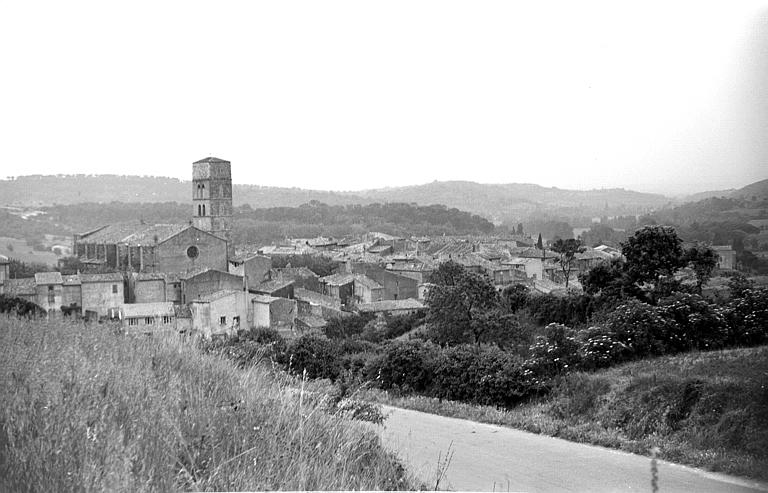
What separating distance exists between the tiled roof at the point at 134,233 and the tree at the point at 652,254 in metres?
9.38

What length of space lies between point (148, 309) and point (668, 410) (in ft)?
52.1

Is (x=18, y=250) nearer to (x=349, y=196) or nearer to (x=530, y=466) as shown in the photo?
(x=530, y=466)

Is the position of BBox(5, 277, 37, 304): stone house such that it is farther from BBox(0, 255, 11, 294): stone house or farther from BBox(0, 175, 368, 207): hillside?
BBox(0, 175, 368, 207): hillside

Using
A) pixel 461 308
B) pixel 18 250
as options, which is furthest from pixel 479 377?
pixel 461 308

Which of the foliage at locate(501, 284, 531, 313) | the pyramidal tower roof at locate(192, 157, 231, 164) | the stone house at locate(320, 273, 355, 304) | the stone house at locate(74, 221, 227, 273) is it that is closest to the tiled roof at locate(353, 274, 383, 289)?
the stone house at locate(320, 273, 355, 304)

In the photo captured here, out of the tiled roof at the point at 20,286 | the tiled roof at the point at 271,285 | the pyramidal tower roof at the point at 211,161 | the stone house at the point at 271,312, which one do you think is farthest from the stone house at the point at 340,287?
the tiled roof at the point at 20,286

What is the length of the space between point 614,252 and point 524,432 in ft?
74.1

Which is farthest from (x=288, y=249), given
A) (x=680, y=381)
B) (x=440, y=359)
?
(x=680, y=381)

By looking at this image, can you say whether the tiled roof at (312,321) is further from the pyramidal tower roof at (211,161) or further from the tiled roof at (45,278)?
the tiled roof at (45,278)

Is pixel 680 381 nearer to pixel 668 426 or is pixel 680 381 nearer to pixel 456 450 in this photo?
pixel 668 426

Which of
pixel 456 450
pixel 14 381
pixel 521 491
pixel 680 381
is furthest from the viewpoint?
pixel 680 381

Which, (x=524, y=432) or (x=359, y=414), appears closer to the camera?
(x=359, y=414)

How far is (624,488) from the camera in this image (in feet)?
12.1

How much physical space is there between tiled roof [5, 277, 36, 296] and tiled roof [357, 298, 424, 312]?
18210mm
